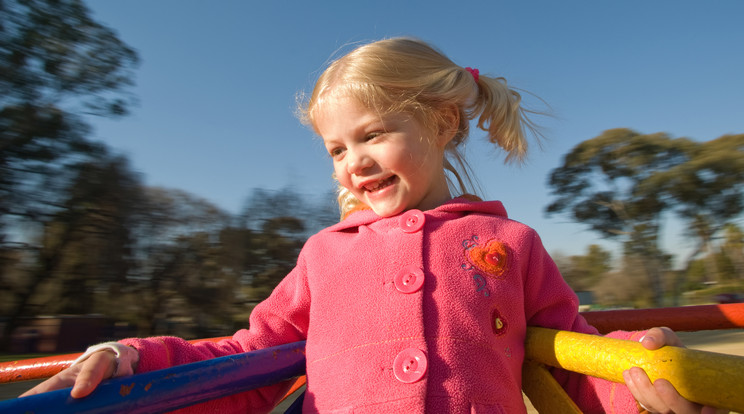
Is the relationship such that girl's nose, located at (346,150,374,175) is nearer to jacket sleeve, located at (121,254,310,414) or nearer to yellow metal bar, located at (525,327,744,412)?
jacket sleeve, located at (121,254,310,414)

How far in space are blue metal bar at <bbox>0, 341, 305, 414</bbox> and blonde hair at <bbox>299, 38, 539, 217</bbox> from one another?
461 mm

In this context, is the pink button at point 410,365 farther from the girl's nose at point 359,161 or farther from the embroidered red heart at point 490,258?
the girl's nose at point 359,161

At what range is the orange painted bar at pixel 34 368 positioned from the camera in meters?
0.97

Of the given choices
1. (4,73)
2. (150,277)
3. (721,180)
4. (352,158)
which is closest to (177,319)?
(150,277)

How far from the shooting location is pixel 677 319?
1.18 meters

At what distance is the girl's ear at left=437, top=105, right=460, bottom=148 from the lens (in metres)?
1.20

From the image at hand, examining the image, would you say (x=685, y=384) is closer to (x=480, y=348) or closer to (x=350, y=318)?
(x=480, y=348)

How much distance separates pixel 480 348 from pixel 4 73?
5894 mm

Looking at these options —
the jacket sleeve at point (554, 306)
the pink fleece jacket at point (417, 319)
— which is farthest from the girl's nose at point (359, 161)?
the jacket sleeve at point (554, 306)

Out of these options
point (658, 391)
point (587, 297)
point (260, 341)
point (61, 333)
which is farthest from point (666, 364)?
point (587, 297)

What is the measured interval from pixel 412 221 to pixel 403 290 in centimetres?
17

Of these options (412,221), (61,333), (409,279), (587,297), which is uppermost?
(412,221)

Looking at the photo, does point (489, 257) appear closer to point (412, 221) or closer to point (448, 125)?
point (412, 221)

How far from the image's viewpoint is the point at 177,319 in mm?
5840
